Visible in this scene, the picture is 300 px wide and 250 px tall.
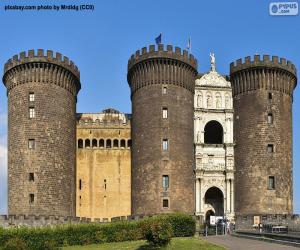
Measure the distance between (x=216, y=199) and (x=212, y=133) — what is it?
8764mm

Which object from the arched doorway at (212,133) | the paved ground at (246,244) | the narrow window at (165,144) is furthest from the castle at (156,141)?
the paved ground at (246,244)

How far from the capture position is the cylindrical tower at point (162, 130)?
2383 inches

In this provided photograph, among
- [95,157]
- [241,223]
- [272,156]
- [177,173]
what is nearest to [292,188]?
[272,156]

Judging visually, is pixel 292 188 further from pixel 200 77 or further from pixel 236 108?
pixel 200 77

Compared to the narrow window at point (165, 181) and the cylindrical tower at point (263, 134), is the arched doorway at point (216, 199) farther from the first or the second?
the narrow window at point (165, 181)

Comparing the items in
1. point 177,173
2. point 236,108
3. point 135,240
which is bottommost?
point 135,240

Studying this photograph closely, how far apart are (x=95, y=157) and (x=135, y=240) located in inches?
842

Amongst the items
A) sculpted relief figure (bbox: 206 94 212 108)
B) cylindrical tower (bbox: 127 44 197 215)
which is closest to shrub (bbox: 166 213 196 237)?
cylindrical tower (bbox: 127 44 197 215)

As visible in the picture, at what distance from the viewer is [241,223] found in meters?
58.8

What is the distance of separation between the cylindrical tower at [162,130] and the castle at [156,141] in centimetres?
11

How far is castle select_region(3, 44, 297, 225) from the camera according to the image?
60375mm

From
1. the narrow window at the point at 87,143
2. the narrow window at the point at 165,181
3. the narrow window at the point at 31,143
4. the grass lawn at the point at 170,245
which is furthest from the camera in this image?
the narrow window at the point at 87,143

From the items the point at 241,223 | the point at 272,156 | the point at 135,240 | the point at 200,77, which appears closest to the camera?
the point at 135,240

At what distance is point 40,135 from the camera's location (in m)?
60.5
